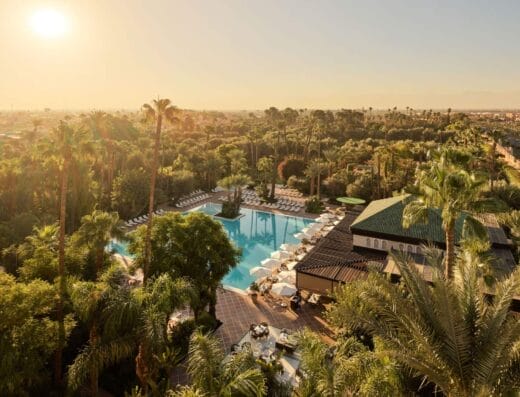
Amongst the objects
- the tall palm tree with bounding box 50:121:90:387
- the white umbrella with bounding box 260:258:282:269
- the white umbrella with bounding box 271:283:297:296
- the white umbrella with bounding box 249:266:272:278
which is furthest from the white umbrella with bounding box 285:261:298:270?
the tall palm tree with bounding box 50:121:90:387

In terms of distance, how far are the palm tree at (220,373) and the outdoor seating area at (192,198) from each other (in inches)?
1162

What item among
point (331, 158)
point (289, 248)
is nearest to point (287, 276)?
point (289, 248)

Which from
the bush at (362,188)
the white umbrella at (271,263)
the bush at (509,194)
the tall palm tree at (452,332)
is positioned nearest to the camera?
the tall palm tree at (452,332)

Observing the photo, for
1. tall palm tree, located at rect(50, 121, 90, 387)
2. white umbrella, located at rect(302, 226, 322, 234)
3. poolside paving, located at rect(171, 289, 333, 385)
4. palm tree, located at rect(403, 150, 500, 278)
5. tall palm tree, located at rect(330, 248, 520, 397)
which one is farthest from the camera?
white umbrella, located at rect(302, 226, 322, 234)

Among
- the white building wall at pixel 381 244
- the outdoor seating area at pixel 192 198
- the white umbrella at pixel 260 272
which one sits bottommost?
the white umbrella at pixel 260 272

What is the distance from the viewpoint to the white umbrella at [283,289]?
18.6 metres

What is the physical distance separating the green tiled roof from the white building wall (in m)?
0.45

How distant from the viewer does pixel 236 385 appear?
320 inches

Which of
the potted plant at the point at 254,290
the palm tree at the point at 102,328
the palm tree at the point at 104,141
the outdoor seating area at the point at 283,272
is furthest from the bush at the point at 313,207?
the palm tree at the point at 102,328

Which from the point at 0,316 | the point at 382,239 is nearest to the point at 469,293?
the point at 382,239

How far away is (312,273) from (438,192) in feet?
28.6

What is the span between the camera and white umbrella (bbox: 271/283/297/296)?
18562mm

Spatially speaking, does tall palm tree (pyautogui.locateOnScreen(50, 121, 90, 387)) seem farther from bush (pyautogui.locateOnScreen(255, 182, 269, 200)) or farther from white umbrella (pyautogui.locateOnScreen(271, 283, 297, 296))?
bush (pyautogui.locateOnScreen(255, 182, 269, 200))

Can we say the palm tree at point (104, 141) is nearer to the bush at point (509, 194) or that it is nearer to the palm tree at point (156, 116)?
the palm tree at point (156, 116)
